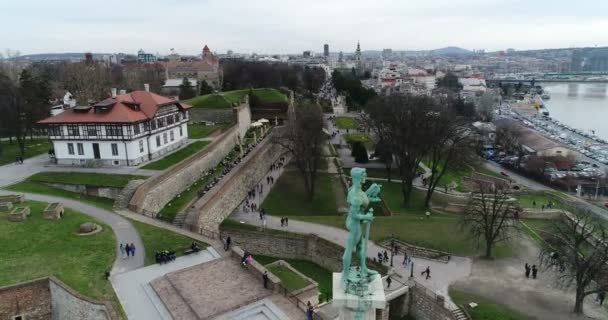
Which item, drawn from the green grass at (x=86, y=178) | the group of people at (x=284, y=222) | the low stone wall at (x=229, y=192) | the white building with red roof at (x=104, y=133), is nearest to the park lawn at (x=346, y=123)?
the low stone wall at (x=229, y=192)

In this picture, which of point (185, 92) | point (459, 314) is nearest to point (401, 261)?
point (459, 314)

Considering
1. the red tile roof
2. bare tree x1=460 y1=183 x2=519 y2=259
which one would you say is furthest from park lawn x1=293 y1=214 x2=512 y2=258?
the red tile roof

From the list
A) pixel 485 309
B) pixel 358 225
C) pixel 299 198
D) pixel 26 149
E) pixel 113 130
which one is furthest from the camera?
pixel 26 149

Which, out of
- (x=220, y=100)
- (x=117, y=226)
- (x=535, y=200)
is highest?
(x=220, y=100)

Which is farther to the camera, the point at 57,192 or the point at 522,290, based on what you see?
the point at 57,192

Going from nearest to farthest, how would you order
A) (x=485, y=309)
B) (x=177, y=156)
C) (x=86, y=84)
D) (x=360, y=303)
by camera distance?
1. (x=360, y=303)
2. (x=485, y=309)
3. (x=177, y=156)
4. (x=86, y=84)

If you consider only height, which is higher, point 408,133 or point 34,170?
point 408,133

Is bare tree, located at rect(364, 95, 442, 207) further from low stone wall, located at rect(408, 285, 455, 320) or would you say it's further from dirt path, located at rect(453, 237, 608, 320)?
low stone wall, located at rect(408, 285, 455, 320)

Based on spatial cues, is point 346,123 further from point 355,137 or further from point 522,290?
point 522,290

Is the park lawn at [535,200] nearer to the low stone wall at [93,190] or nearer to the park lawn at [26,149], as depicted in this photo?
the low stone wall at [93,190]
